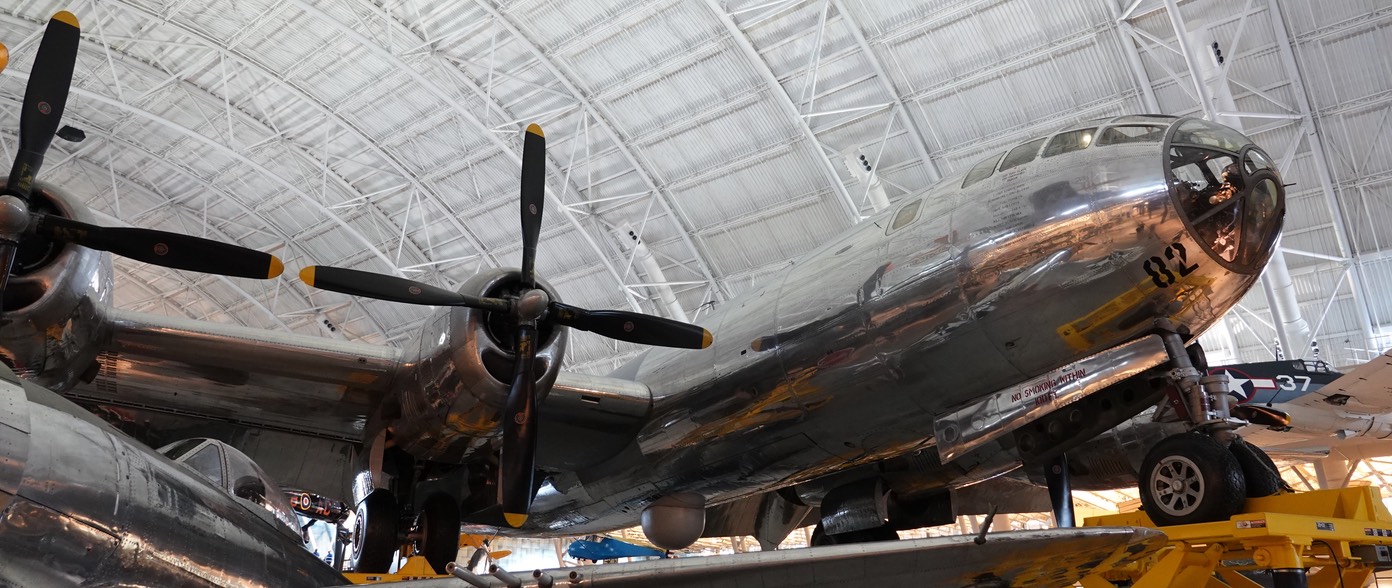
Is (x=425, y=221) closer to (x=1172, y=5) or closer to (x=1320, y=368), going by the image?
(x=1172, y=5)

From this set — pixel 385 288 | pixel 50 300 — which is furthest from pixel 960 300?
pixel 50 300

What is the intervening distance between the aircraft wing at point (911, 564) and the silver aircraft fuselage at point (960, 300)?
1.23m

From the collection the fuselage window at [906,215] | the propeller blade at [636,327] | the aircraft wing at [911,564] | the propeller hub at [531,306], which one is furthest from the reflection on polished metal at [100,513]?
the fuselage window at [906,215]

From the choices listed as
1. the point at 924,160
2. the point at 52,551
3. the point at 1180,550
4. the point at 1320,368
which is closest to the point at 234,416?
the point at 52,551

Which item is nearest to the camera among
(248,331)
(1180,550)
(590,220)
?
(1180,550)

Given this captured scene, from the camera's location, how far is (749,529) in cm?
1099

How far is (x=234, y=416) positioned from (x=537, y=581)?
5433 mm

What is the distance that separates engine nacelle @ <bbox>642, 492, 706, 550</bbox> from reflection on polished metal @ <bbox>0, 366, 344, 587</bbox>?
16.3 feet

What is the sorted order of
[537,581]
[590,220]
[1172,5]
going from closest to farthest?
[537,581] → [1172,5] → [590,220]

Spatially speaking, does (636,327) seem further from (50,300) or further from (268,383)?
(50,300)

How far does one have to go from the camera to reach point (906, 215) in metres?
7.06

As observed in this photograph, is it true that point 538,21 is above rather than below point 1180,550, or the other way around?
above

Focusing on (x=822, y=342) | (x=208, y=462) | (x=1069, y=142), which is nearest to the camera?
(x=208, y=462)

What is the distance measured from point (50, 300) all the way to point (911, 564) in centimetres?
586
